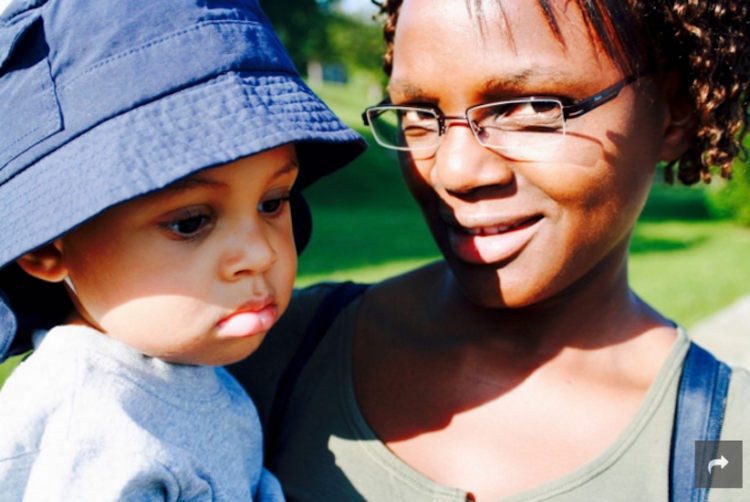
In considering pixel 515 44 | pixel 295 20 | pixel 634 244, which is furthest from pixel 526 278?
pixel 295 20

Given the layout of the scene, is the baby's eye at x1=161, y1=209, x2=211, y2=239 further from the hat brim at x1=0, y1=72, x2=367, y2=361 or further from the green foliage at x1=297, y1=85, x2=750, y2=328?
the green foliage at x1=297, y1=85, x2=750, y2=328

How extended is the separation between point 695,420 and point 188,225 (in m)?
1.30

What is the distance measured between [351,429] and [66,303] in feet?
2.65

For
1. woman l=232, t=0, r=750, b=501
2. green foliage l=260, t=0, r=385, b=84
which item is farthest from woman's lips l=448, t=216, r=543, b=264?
green foliage l=260, t=0, r=385, b=84

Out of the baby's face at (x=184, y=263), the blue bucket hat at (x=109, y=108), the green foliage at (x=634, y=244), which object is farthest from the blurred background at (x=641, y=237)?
the baby's face at (x=184, y=263)

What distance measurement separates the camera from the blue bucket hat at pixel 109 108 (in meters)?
1.62

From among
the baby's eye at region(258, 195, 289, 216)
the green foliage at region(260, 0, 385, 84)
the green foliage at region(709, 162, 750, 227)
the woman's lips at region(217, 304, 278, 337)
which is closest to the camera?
the woman's lips at region(217, 304, 278, 337)

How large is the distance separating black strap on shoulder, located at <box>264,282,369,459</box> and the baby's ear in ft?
2.52

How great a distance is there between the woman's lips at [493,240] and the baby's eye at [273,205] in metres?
0.48

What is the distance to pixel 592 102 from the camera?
201 cm

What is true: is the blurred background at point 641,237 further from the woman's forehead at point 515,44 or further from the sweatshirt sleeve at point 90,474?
the sweatshirt sleeve at point 90,474

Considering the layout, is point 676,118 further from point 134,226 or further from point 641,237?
point 641,237

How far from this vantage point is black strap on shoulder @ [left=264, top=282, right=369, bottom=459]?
2314 millimetres

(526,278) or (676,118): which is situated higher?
(676,118)
